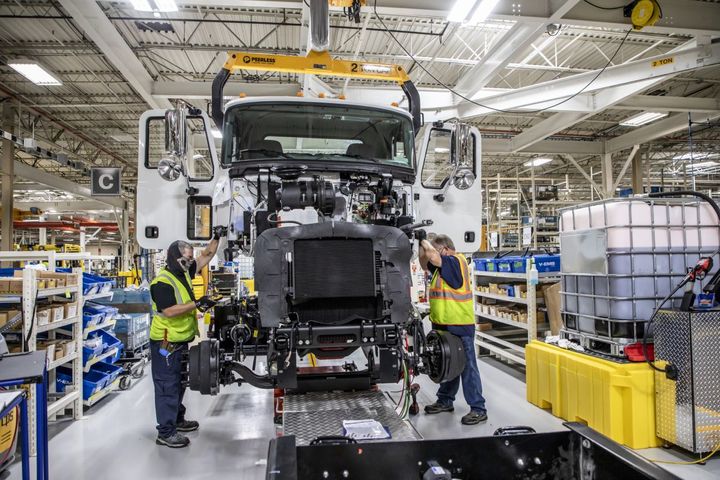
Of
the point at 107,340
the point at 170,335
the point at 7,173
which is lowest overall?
the point at 107,340

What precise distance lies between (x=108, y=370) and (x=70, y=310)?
1210 millimetres

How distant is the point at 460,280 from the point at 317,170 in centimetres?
192

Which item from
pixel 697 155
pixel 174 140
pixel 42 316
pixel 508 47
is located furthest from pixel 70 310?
pixel 697 155

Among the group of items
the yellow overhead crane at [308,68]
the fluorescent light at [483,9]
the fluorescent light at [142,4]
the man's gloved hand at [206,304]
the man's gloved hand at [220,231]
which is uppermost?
the fluorescent light at [142,4]

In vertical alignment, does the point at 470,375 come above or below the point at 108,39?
below

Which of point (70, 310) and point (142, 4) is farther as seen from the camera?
point (142, 4)

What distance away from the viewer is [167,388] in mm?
4086

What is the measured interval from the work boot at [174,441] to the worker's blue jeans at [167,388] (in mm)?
33

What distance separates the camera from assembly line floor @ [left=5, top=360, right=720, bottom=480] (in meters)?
3.63

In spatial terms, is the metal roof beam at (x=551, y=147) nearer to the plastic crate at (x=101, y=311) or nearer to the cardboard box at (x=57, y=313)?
the plastic crate at (x=101, y=311)

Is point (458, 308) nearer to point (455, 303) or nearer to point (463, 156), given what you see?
point (455, 303)

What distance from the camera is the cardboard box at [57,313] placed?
448 centimetres

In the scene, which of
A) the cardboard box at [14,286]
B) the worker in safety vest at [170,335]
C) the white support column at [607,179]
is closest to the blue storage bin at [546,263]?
the worker in safety vest at [170,335]

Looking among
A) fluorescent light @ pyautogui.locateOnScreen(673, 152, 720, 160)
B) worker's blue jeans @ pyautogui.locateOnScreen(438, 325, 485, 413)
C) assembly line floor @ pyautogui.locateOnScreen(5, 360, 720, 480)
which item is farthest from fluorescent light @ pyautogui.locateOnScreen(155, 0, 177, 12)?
fluorescent light @ pyautogui.locateOnScreen(673, 152, 720, 160)
